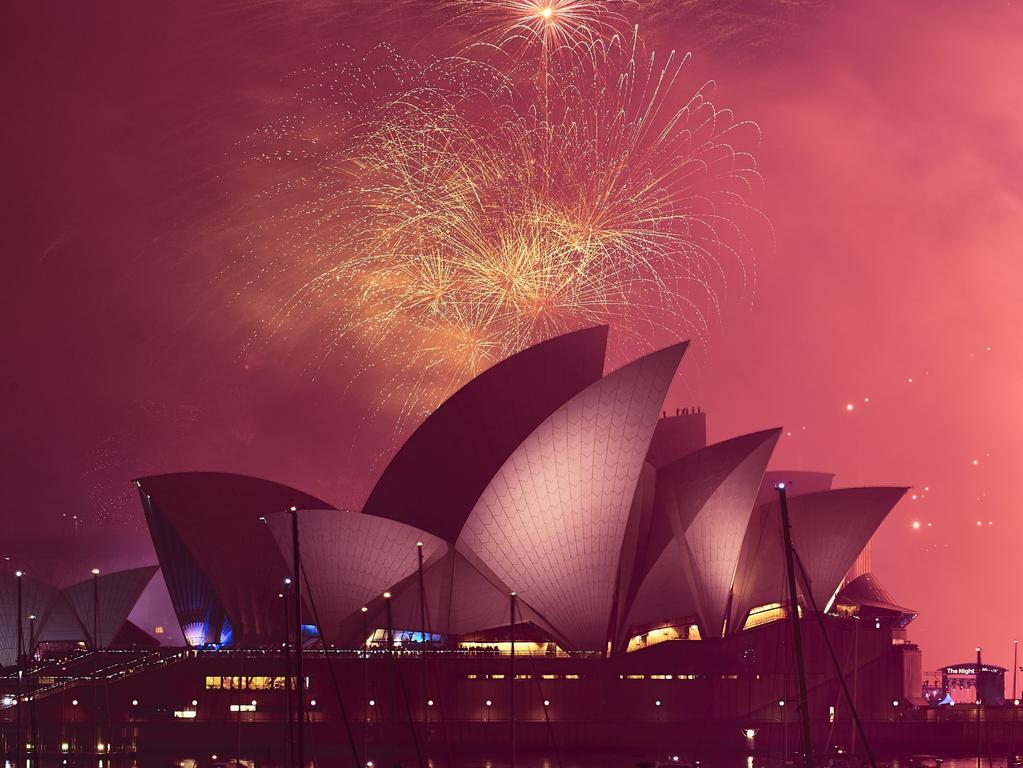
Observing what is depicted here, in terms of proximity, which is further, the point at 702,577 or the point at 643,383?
the point at 702,577

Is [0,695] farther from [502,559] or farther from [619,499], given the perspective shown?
[619,499]

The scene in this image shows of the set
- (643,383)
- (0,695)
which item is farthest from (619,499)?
(0,695)

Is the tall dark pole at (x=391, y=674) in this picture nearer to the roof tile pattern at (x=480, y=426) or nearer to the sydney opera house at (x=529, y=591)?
the sydney opera house at (x=529, y=591)

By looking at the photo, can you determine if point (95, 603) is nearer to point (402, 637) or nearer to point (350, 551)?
point (350, 551)

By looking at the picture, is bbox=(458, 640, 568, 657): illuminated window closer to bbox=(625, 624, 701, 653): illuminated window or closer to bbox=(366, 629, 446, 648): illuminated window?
bbox=(366, 629, 446, 648): illuminated window

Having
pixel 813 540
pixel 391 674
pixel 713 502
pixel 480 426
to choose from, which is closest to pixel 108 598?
pixel 480 426

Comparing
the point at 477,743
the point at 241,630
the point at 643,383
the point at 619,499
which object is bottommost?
the point at 477,743

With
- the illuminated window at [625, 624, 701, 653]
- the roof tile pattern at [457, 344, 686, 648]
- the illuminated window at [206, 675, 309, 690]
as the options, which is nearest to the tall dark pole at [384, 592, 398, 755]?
the illuminated window at [206, 675, 309, 690]
